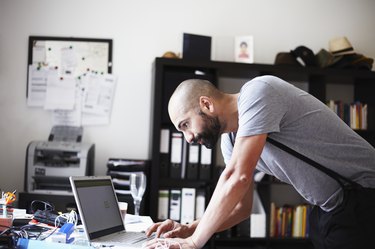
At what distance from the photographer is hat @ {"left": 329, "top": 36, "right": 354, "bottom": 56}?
390 centimetres

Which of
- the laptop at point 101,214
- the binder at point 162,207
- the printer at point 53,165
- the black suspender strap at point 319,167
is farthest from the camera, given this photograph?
the binder at point 162,207

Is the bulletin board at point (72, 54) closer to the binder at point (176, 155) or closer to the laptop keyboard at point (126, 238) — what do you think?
the binder at point (176, 155)

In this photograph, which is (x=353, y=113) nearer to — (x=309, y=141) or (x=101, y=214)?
(x=309, y=141)

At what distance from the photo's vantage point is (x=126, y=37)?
3916 millimetres

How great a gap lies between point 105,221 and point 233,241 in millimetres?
2021

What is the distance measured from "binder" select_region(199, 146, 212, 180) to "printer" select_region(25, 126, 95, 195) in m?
0.86

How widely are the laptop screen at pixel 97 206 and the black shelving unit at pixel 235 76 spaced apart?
1.53 meters

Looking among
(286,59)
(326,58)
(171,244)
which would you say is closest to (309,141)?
(171,244)

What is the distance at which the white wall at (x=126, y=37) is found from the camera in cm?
379

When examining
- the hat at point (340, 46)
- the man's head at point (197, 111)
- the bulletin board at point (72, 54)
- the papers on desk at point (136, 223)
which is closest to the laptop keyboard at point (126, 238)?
the papers on desk at point (136, 223)

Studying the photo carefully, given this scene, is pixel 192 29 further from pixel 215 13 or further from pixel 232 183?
pixel 232 183

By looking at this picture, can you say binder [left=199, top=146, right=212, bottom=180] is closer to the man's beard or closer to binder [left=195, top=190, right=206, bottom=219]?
binder [left=195, top=190, right=206, bottom=219]

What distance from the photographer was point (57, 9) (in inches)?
152

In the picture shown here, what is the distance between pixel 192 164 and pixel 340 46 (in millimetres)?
1613
